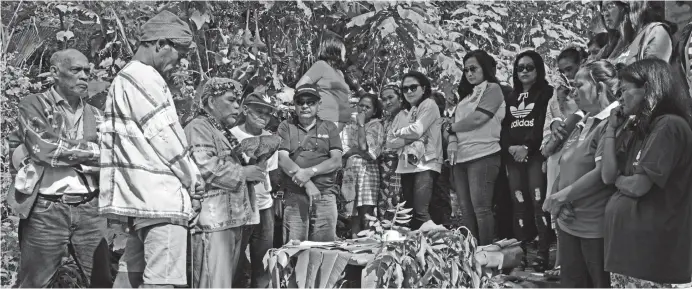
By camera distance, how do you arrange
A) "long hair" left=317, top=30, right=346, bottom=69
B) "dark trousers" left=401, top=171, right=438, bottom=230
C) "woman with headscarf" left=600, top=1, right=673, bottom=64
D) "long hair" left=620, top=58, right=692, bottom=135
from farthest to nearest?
1. "long hair" left=317, top=30, right=346, bottom=69
2. "dark trousers" left=401, top=171, right=438, bottom=230
3. "woman with headscarf" left=600, top=1, right=673, bottom=64
4. "long hair" left=620, top=58, right=692, bottom=135

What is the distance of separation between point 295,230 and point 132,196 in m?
A: 2.05

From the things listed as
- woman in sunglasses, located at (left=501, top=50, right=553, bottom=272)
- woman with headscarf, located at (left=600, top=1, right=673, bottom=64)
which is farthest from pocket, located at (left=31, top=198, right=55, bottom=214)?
woman with headscarf, located at (left=600, top=1, right=673, bottom=64)

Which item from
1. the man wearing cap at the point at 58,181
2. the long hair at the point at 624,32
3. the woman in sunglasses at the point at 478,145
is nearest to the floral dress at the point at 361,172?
the woman in sunglasses at the point at 478,145

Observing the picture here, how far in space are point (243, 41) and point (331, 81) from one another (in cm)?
81

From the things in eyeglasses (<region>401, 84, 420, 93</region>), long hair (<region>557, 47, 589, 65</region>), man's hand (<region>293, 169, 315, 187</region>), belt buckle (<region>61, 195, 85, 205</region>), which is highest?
long hair (<region>557, 47, 589, 65</region>)

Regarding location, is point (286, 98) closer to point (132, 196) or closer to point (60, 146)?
point (60, 146)

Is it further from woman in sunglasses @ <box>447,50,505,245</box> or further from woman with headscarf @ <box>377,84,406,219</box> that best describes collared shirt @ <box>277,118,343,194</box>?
woman in sunglasses @ <box>447,50,505,245</box>

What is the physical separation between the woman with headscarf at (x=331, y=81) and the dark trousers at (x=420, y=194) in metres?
0.77

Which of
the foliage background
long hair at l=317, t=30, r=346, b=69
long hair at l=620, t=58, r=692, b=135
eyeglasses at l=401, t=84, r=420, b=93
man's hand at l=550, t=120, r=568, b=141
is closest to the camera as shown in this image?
long hair at l=620, t=58, r=692, b=135

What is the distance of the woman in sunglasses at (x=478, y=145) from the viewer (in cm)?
645

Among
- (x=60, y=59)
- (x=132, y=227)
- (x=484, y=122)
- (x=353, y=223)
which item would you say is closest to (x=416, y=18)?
(x=484, y=122)

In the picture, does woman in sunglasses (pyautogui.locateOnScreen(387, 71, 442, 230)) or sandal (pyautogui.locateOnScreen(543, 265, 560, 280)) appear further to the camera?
woman in sunglasses (pyautogui.locateOnScreen(387, 71, 442, 230))

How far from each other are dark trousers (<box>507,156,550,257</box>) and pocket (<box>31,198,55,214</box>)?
3217 millimetres

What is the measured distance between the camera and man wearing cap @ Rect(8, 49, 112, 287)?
5.00 meters
